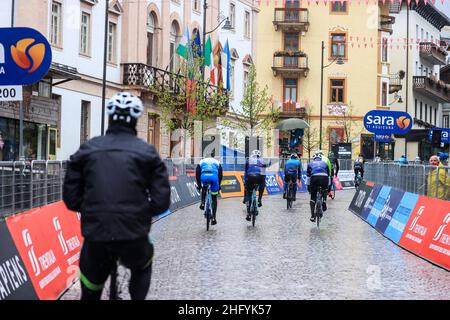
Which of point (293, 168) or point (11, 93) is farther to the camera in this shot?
point (293, 168)

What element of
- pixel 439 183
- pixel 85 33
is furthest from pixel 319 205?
pixel 85 33

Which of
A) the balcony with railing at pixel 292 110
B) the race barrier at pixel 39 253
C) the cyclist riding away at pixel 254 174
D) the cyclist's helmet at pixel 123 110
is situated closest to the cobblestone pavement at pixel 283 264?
the race barrier at pixel 39 253

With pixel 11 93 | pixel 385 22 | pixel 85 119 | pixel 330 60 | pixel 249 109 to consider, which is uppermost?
pixel 385 22

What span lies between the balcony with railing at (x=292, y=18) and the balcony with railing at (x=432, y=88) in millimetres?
13769

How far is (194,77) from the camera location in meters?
42.4

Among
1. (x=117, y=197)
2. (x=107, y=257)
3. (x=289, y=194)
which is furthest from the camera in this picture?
(x=289, y=194)

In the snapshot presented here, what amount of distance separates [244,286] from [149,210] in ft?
15.0

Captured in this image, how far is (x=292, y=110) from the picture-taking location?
71500 mm

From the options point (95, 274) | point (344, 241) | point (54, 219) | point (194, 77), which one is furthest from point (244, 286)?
point (194, 77)

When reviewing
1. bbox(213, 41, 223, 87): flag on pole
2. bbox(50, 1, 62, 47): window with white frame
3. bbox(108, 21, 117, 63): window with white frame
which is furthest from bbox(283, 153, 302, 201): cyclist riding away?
bbox(213, 41, 223, 87): flag on pole

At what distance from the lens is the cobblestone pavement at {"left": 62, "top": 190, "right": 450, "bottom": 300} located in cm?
1084

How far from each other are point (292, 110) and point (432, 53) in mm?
19328

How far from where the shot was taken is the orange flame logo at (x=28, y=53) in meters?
12.5

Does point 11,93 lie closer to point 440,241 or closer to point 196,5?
point 440,241
